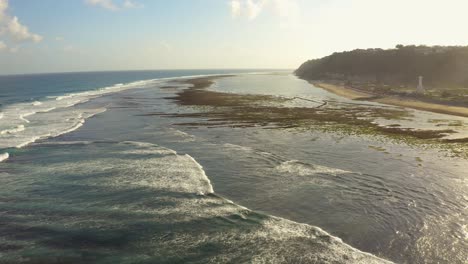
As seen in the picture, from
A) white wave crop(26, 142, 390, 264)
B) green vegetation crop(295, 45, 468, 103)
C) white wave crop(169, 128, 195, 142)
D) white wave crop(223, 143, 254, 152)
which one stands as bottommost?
white wave crop(26, 142, 390, 264)

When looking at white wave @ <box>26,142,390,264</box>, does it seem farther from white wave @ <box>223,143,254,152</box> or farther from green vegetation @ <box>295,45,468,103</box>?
green vegetation @ <box>295,45,468,103</box>

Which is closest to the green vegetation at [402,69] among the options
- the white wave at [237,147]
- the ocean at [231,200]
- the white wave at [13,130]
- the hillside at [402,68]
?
the hillside at [402,68]

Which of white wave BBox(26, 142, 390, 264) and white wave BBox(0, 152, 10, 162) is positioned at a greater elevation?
white wave BBox(0, 152, 10, 162)

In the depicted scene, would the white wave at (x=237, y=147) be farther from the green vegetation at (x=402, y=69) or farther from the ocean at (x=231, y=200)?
the green vegetation at (x=402, y=69)

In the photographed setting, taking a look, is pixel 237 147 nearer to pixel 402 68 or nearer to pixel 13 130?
pixel 13 130

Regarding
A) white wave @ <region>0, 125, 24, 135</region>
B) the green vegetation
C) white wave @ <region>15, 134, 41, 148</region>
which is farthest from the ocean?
the green vegetation

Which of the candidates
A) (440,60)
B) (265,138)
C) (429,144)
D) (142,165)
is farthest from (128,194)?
(440,60)
